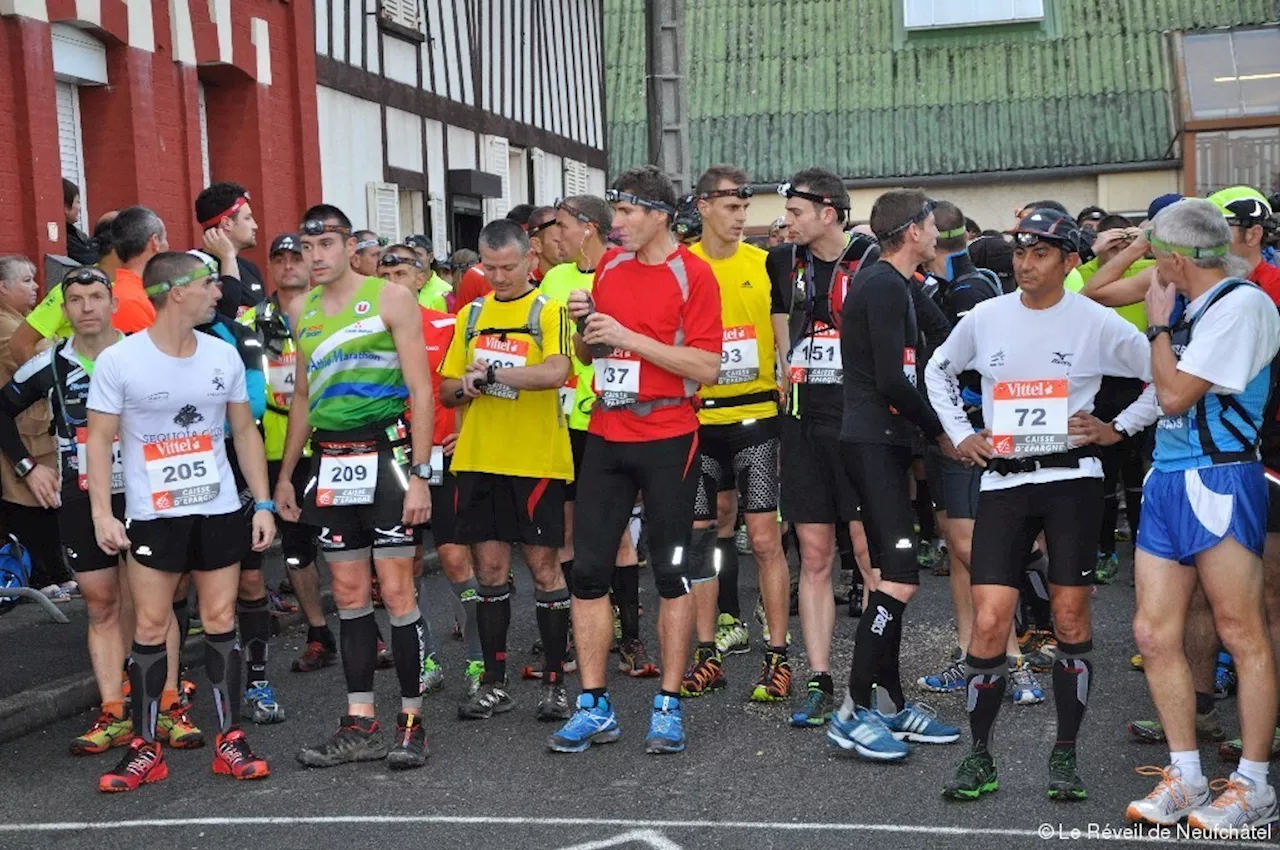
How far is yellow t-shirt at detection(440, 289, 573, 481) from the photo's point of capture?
26.9 ft

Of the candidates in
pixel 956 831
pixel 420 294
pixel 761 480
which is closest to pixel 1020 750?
pixel 956 831

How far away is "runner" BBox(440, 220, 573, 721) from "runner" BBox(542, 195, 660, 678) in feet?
2.48

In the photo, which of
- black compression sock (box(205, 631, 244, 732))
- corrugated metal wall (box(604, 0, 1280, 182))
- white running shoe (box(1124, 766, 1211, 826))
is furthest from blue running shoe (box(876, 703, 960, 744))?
corrugated metal wall (box(604, 0, 1280, 182))

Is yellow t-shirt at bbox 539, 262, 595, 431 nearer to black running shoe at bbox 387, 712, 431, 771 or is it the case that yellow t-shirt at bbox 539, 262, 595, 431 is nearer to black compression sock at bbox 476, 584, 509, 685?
black compression sock at bbox 476, 584, 509, 685

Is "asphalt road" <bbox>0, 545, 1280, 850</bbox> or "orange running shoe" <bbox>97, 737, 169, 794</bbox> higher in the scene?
"orange running shoe" <bbox>97, 737, 169, 794</bbox>

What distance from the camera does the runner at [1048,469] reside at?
640 centimetres

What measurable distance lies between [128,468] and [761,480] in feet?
9.66

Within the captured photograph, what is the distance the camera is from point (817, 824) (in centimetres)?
622

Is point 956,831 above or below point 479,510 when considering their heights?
below

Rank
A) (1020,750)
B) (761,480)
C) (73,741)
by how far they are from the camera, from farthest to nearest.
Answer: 1. (761,480)
2. (73,741)
3. (1020,750)

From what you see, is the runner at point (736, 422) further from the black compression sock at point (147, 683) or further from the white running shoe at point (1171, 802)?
the white running shoe at point (1171, 802)

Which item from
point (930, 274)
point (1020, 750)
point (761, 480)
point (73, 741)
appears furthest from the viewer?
point (930, 274)

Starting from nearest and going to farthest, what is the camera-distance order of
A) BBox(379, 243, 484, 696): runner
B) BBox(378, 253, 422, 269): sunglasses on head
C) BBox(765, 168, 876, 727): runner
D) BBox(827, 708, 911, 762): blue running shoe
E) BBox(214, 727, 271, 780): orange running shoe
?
BBox(827, 708, 911, 762): blue running shoe → BBox(214, 727, 271, 780): orange running shoe → BBox(765, 168, 876, 727): runner → BBox(379, 243, 484, 696): runner → BBox(378, 253, 422, 269): sunglasses on head

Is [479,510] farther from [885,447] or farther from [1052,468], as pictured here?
[1052,468]
